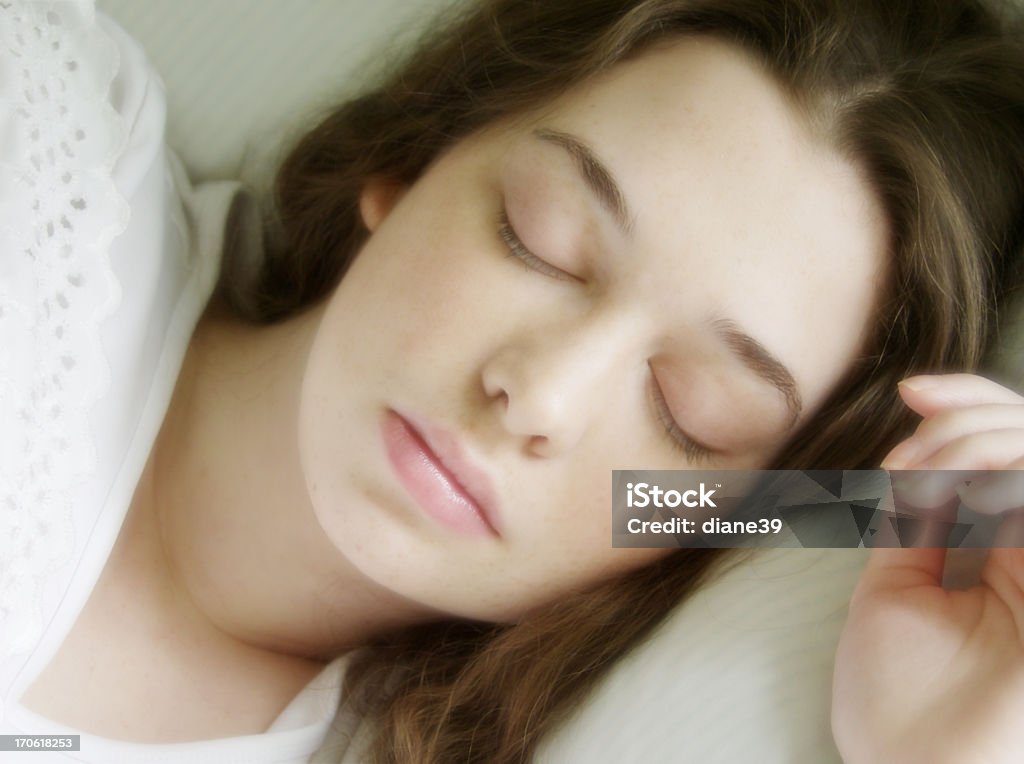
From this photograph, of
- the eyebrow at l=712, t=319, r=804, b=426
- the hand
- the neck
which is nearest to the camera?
the hand

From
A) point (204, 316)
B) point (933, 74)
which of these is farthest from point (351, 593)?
point (933, 74)

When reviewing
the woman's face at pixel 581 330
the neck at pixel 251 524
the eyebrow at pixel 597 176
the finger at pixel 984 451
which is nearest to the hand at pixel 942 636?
the finger at pixel 984 451

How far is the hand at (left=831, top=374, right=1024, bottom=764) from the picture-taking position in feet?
1.86

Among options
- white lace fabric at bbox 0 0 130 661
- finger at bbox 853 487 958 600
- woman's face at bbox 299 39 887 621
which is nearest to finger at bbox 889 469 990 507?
finger at bbox 853 487 958 600

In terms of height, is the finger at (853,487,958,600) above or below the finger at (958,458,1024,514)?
below

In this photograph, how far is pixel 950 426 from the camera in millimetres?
616

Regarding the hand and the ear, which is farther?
the ear

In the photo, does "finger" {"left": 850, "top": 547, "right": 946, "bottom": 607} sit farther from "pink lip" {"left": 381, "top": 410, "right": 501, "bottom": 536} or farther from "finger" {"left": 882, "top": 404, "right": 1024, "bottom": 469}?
"pink lip" {"left": 381, "top": 410, "right": 501, "bottom": 536}

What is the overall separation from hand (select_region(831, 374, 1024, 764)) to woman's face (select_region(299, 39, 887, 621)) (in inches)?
4.7

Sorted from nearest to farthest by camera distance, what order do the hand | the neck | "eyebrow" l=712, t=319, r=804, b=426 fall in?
the hand, "eyebrow" l=712, t=319, r=804, b=426, the neck

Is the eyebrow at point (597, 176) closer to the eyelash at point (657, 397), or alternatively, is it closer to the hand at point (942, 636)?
the eyelash at point (657, 397)

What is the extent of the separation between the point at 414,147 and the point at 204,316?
0.87 feet

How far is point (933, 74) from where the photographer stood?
2.58 feet

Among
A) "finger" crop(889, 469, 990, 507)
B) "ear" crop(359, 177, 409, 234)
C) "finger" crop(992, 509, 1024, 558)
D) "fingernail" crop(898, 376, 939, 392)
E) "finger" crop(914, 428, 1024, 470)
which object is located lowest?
"finger" crop(992, 509, 1024, 558)
